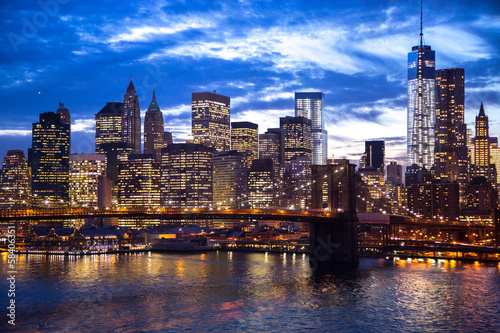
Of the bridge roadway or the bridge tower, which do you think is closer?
the bridge roadway

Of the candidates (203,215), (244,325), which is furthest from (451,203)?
(244,325)

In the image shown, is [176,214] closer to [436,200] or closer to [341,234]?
[341,234]

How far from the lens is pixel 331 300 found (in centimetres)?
4719

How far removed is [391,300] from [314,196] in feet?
125

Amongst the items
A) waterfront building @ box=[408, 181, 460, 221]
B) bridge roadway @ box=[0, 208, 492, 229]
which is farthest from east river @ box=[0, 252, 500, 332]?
waterfront building @ box=[408, 181, 460, 221]

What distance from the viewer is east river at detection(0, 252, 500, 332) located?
38.9 meters

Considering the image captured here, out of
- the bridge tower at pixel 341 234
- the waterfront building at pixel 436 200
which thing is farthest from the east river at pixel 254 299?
the waterfront building at pixel 436 200

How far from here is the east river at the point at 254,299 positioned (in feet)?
128

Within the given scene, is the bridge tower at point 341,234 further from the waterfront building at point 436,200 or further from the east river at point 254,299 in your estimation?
the waterfront building at point 436,200

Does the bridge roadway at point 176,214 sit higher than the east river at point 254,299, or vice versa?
the bridge roadway at point 176,214

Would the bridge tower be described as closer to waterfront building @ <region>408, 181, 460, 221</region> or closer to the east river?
the east river

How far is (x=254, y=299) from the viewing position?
46938mm

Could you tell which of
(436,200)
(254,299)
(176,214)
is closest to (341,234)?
(176,214)

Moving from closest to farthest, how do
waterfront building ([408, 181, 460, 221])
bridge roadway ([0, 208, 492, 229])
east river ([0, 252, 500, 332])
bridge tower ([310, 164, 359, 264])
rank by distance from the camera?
1. east river ([0, 252, 500, 332])
2. bridge roadway ([0, 208, 492, 229])
3. bridge tower ([310, 164, 359, 264])
4. waterfront building ([408, 181, 460, 221])
